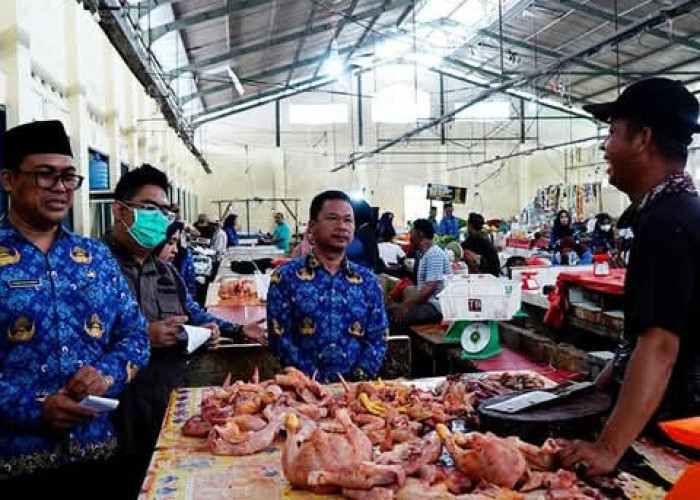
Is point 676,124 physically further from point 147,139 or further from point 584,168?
point 584,168

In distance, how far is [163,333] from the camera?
3059 millimetres

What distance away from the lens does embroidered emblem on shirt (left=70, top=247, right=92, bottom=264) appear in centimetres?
237

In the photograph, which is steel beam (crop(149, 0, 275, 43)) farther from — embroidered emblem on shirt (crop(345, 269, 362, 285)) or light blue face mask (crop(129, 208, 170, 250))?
embroidered emblem on shirt (crop(345, 269, 362, 285))

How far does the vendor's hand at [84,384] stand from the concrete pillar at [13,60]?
3770 mm

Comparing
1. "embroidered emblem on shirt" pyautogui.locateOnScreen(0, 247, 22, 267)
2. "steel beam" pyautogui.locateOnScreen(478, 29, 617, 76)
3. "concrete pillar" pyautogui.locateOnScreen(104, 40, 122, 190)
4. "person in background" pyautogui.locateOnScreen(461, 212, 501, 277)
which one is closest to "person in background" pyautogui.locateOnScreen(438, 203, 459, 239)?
"steel beam" pyautogui.locateOnScreen(478, 29, 617, 76)

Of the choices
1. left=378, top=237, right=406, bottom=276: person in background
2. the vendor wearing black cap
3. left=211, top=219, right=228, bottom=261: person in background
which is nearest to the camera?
the vendor wearing black cap

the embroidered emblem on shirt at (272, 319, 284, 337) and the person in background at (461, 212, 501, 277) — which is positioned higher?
the person in background at (461, 212, 501, 277)

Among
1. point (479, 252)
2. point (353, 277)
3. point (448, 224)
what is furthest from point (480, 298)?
point (448, 224)

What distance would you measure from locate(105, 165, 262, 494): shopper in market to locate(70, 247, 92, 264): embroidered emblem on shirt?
721 mm

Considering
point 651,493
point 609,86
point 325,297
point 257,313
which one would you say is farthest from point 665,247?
point 609,86

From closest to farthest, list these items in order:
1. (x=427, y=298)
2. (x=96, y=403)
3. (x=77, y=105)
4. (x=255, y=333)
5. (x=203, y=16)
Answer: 1. (x=96, y=403)
2. (x=255, y=333)
3. (x=427, y=298)
4. (x=77, y=105)
5. (x=203, y=16)

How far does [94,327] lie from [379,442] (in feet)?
3.12

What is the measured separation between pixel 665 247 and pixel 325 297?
1.76m

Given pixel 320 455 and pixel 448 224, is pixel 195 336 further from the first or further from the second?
pixel 448 224
